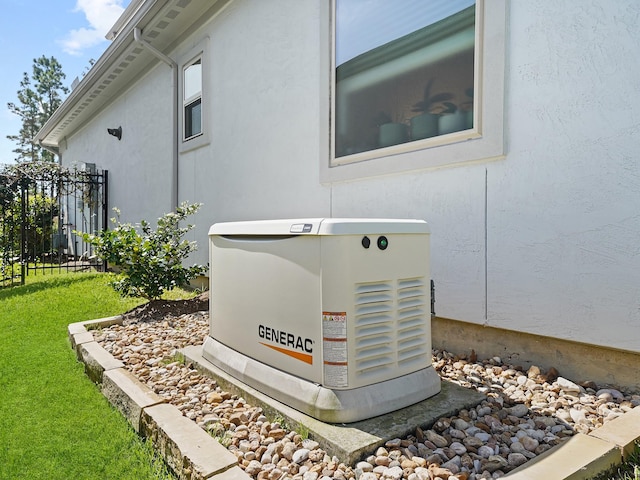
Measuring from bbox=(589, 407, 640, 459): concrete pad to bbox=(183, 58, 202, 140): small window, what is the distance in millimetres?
5674

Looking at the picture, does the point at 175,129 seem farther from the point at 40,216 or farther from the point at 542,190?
the point at 40,216

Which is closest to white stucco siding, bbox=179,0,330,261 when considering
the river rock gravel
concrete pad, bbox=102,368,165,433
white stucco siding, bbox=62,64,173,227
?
white stucco siding, bbox=62,64,173,227

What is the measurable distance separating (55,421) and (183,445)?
3.26ft

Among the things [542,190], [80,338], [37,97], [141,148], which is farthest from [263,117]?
[37,97]

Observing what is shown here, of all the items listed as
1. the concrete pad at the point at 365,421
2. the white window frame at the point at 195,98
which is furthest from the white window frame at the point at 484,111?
the white window frame at the point at 195,98

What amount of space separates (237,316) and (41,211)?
35.9 ft

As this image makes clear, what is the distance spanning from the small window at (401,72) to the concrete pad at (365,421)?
172 cm

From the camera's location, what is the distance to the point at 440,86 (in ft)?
9.78

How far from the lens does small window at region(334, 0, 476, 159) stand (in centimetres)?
286

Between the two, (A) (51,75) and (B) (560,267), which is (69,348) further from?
(A) (51,75)

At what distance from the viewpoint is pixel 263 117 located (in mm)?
4789

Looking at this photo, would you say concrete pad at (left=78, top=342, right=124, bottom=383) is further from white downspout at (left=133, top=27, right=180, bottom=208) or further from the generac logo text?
white downspout at (left=133, top=27, right=180, bottom=208)

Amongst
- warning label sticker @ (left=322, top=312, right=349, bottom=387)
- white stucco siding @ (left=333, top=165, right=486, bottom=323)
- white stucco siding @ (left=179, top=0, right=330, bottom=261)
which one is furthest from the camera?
white stucco siding @ (left=179, top=0, right=330, bottom=261)

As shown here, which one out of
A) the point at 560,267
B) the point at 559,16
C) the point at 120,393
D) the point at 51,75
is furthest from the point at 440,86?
the point at 51,75
